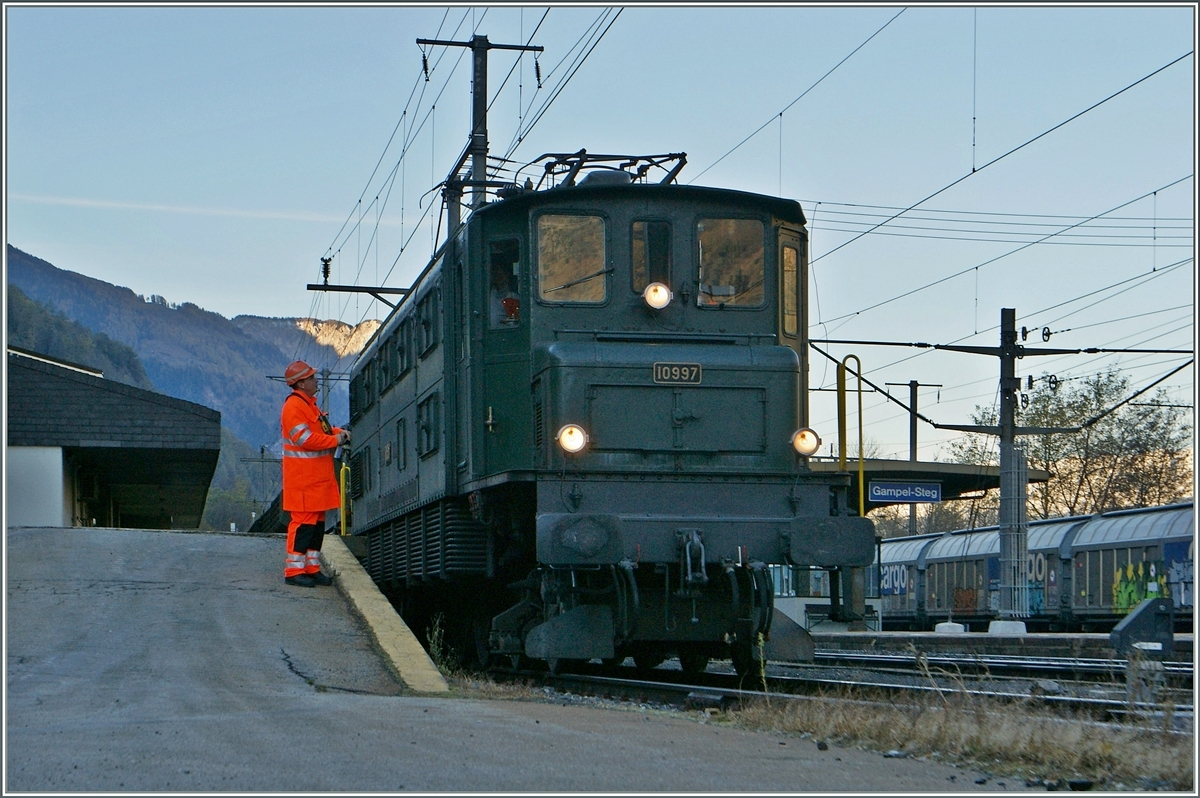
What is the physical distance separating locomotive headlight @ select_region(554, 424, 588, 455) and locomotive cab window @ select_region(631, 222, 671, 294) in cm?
149

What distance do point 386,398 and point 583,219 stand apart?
5241 millimetres

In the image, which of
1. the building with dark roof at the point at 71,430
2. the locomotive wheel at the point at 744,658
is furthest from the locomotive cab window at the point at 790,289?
the building with dark roof at the point at 71,430

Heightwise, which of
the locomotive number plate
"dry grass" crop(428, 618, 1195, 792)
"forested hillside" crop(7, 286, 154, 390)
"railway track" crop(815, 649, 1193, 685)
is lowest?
"railway track" crop(815, 649, 1193, 685)

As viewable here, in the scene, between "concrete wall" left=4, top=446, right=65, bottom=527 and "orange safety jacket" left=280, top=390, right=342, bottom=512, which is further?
"concrete wall" left=4, top=446, right=65, bottom=527

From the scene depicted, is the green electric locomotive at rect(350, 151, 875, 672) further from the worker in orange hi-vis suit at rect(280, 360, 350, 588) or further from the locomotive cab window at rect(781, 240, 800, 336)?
the worker in orange hi-vis suit at rect(280, 360, 350, 588)

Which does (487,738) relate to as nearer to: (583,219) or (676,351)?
(676,351)

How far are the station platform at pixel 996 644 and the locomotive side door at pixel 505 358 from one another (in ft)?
18.8

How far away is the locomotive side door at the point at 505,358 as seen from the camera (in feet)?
35.5

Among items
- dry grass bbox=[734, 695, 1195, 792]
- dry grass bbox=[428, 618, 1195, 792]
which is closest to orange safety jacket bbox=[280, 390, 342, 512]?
dry grass bbox=[428, 618, 1195, 792]

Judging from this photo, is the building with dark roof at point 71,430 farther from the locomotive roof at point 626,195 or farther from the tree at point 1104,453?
the tree at point 1104,453

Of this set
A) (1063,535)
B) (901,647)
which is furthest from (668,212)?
(1063,535)

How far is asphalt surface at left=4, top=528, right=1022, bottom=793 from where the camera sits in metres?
5.23

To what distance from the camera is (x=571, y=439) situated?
1010 cm

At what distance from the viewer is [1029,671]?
13.3m
